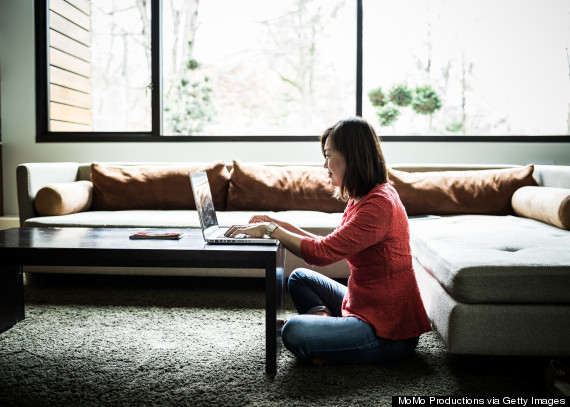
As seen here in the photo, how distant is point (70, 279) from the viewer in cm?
291

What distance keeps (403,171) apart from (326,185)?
559mm

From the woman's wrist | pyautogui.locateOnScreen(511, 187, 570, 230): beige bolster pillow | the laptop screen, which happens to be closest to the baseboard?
the laptop screen

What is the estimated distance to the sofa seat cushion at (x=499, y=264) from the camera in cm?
153

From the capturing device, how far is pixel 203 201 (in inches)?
73.1

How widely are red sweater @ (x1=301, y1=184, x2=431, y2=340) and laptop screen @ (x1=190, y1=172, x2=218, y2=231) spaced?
416mm

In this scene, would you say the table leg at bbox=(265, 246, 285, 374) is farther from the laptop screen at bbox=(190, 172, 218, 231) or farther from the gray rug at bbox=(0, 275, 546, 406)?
the laptop screen at bbox=(190, 172, 218, 231)

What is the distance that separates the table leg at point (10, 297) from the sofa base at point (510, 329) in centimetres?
174

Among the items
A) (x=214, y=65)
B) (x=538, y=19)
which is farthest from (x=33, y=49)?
(x=538, y=19)

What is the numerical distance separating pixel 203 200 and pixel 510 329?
114 centimetres

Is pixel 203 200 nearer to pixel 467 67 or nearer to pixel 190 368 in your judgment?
pixel 190 368

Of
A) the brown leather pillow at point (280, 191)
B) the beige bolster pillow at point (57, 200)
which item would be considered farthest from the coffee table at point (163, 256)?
the brown leather pillow at point (280, 191)

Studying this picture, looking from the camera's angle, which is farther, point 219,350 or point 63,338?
point 63,338

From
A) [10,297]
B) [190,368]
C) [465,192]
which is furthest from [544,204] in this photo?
[10,297]

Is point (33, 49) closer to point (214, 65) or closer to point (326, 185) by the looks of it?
point (214, 65)
